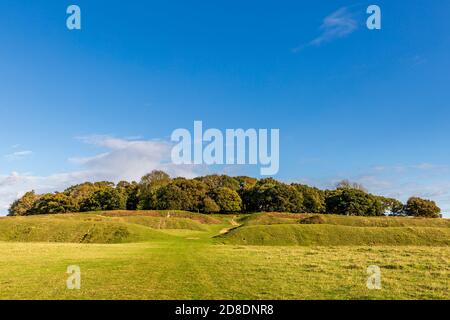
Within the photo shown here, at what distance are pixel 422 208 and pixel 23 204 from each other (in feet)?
637

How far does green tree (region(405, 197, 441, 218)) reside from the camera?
16775cm

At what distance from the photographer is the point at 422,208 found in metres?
171

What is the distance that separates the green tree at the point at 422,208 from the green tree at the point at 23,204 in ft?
596

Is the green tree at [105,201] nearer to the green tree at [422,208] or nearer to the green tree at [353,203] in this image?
the green tree at [353,203]

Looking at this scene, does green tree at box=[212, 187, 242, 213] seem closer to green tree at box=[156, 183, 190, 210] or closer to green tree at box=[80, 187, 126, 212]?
green tree at box=[156, 183, 190, 210]

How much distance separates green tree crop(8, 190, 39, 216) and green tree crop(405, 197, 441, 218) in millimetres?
181811

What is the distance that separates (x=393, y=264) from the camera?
3269 centimetres
